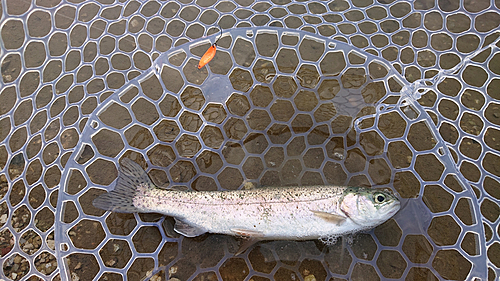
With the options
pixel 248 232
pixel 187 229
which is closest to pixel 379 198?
pixel 248 232

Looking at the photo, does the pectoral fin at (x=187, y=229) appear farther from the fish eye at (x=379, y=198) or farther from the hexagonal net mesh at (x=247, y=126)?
the fish eye at (x=379, y=198)

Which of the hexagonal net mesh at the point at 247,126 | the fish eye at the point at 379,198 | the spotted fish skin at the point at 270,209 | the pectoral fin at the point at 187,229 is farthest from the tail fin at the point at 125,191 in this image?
the fish eye at the point at 379,198

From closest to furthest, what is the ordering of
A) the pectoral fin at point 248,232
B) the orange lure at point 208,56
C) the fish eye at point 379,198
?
the fish eye at point 379,198 < the pectoral fin at point 248,232 < the orange lure at point 208,56

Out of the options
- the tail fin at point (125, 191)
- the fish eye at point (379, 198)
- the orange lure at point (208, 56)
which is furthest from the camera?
the orange lure at point (208, 56)

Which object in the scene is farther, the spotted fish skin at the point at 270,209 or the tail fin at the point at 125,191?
the tail fin at the point at 125,191

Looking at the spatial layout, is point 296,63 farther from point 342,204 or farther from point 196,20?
point 342,204

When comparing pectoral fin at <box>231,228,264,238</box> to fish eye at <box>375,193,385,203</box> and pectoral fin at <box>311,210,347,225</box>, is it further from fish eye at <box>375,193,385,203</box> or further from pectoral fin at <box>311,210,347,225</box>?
fish eye at <box>375,193,385,203</box>
